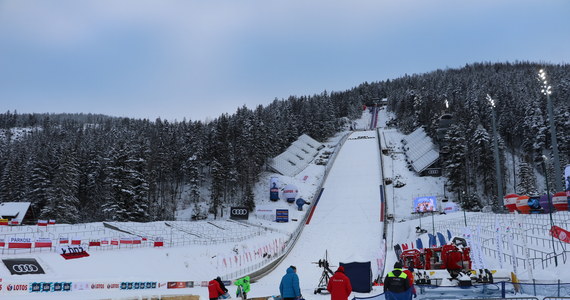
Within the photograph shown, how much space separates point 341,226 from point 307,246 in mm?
8042

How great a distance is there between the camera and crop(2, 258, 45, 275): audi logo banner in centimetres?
2327

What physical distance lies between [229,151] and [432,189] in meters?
31.7

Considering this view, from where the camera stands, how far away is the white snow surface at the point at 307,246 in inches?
906

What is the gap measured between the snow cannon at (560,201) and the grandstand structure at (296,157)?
47.5 metres

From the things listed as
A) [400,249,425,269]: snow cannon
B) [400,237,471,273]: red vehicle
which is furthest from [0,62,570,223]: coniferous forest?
[400,237,471,273]: red vehicle

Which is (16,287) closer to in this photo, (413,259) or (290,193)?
(413,259)

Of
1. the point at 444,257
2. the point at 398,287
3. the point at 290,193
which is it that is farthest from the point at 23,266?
the point at 290,193

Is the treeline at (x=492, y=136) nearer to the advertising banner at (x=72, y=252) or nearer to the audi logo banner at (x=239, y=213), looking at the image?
the audi logo banner at (x=239, y=213)

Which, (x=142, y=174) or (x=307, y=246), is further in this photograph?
(x=142, y=174)

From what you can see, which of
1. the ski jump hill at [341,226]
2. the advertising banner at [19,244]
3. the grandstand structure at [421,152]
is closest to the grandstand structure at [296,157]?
the ski jump hill at [341,226]

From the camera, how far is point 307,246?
45188mm

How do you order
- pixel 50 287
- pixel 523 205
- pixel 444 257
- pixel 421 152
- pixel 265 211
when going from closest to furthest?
pixel 444 257 < pixel 50 287 < pixel 523 205 < pixel 265 211 < pixel 421 152

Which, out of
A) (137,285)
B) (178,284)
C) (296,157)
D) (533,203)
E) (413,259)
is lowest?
(178,284)

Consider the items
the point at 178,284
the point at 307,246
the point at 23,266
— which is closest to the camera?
the point at 23,266
